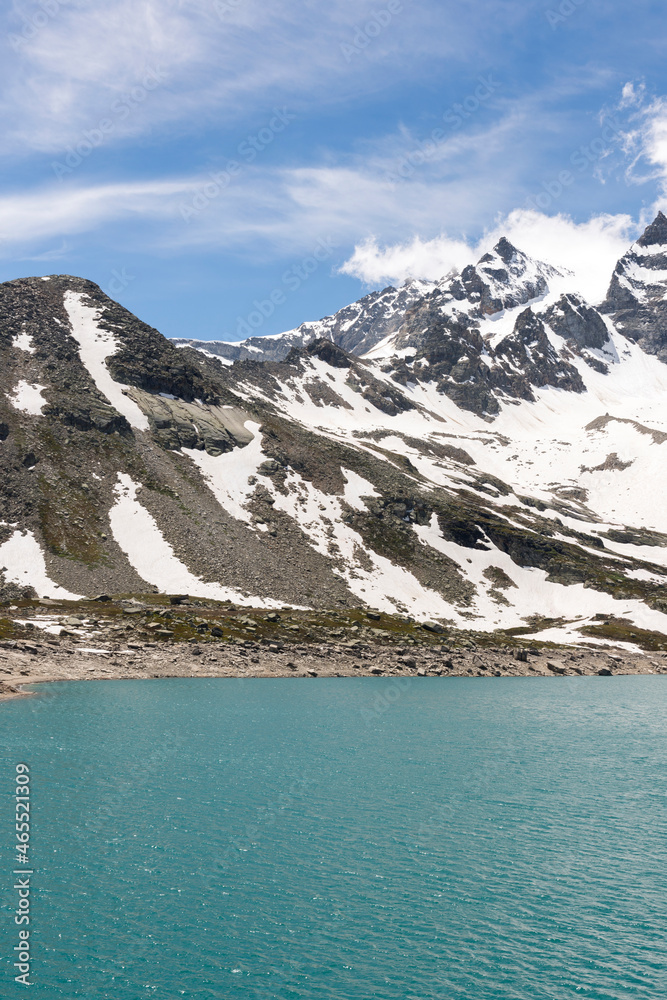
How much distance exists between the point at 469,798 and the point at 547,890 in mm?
13744

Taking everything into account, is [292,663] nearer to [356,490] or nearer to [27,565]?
[27,565]

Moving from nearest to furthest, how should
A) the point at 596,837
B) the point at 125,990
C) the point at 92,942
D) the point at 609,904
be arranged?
1. the point at 125,990
2. the point at 92,942
3. the point at 609,904
4. the point at 596,837

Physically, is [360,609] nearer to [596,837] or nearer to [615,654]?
[615,654]

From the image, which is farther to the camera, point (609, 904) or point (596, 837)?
point (596, 837)

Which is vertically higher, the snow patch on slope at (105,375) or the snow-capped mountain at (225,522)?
the snow patch on slope at (105,375)

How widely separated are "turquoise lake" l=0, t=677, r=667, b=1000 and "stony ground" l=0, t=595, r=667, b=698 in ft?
81.6

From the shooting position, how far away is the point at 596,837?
124ft

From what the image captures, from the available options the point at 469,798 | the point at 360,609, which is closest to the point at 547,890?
the point at 469,798

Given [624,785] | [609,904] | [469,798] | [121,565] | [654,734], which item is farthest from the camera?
[121,565]

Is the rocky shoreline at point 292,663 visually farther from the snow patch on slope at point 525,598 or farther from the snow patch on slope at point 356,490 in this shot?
the snow patch on slope at point 356,490

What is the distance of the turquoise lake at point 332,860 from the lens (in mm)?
23203

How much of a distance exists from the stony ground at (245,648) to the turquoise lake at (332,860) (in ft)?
81.6

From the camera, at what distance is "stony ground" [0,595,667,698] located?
9112 centimetres

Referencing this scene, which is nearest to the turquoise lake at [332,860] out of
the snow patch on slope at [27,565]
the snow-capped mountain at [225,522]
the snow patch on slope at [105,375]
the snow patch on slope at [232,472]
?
the snow patch on slope at [27,565]
